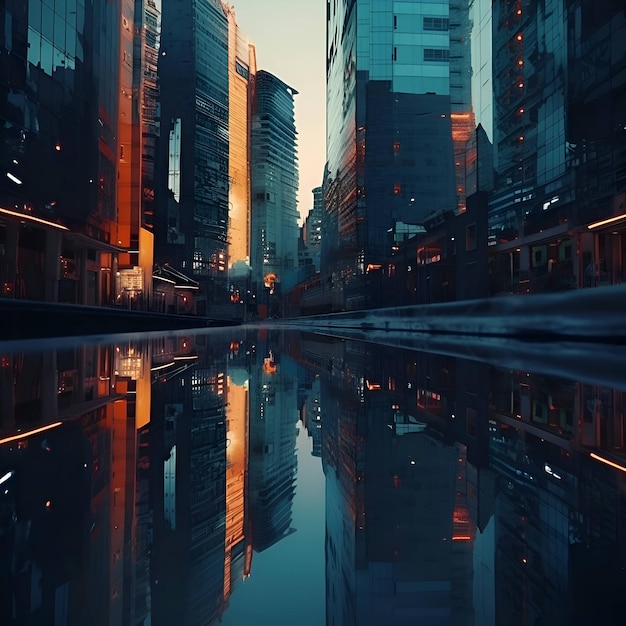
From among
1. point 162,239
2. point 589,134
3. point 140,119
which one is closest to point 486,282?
point 589,134

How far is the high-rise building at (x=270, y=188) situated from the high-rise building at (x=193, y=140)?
3301 cm

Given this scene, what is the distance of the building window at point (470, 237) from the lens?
2203cm

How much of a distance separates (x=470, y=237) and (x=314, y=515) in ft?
73.9

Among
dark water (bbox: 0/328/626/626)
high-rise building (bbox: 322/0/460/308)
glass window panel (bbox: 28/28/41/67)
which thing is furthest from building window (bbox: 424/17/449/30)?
dark water (bbox: 0/328/626/626)

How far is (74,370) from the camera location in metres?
3.23

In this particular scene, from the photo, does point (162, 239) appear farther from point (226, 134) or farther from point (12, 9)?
point (12, 9)

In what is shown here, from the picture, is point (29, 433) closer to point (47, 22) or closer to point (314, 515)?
point (314, 515)

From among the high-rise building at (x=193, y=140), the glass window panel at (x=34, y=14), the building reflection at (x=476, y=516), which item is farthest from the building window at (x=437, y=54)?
the building reflection at (x=476, y=516)

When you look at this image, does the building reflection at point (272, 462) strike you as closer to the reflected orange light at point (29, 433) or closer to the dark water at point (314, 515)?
the dark water at point (314, 515)

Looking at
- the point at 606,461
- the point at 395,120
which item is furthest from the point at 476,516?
the point at 395,120

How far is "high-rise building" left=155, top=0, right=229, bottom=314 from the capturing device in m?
68.8

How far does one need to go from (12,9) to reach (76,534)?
21.3m

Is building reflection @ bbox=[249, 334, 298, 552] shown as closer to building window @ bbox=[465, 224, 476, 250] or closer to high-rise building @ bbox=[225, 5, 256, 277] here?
building window @ bbox=[465, 224, 476, 250]

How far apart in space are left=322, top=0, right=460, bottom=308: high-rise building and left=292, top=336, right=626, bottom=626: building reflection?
1187 inches
